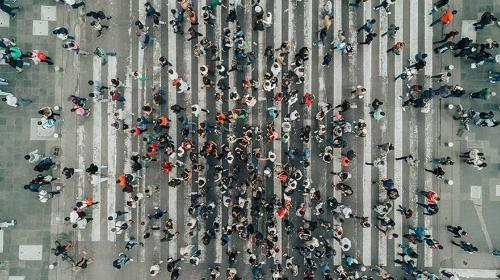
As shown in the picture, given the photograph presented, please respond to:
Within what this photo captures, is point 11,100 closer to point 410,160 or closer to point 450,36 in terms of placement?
point 410,160

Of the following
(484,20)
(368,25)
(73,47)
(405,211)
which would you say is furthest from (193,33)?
(484,20)

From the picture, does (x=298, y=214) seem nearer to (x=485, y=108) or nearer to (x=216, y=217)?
(x=216, y=217)

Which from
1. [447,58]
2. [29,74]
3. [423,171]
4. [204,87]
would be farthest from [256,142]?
[29,74]

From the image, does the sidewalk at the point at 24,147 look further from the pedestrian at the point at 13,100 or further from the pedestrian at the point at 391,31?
the pedestrian at the point at 391,31

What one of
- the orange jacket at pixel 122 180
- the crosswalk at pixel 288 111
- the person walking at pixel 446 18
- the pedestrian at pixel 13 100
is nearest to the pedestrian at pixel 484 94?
the crosswalk at pixel 288 111

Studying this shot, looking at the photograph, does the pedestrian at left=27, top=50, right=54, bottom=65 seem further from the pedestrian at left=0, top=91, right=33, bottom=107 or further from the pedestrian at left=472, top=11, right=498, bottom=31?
the pedestrian at left=472, top=11, right=498, bottom=31

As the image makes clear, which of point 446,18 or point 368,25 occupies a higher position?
point 446,18

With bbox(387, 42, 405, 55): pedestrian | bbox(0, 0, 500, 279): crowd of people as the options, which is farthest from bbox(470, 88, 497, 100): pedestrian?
bbox(387, 42, 405, 55): pedestrian
